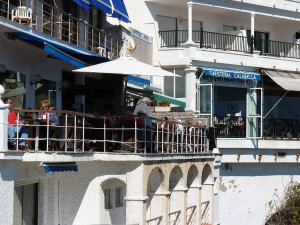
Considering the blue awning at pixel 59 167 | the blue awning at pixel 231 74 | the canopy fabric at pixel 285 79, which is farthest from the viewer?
the canopy fabric at pixel 285 79

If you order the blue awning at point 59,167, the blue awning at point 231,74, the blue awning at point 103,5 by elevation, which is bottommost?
the blue awning at point 59,167

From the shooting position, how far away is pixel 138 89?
1312 inches

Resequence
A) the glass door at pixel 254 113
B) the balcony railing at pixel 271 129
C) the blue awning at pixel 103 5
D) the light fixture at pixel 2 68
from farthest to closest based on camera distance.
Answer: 1. the glass door at pixel 254 113
2. the balcony railing at pixel 271 129
3. the blue awning at pixel 103 5
4. the light fixture at pixel 2 68

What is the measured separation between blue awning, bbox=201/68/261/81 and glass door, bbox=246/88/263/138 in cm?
69

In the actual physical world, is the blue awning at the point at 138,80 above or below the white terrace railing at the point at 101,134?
above

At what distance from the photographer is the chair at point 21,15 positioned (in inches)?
834

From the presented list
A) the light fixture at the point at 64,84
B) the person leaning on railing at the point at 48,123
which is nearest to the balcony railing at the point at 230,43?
the light fixture at the point at 64,84

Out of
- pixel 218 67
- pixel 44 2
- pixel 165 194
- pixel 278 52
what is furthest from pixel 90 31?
pixel 278 52

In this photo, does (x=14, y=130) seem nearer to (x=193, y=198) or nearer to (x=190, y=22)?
(x=193, y=198)

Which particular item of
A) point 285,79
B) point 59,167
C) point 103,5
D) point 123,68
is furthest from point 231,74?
point 59,167

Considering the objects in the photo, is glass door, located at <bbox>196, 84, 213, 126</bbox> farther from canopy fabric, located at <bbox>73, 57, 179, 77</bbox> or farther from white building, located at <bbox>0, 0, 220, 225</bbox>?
canopy fabric, located at <bbox>73, 57, 179, 77</bbox>

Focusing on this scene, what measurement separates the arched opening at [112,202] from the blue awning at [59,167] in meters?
2.61

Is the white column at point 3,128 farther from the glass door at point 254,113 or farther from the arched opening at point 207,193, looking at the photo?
the glass door at point 254,113

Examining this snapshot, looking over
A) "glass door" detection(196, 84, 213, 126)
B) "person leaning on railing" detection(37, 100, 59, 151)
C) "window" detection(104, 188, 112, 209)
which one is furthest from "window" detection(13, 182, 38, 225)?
"glass door" detection(196, 84, 213, 126)
